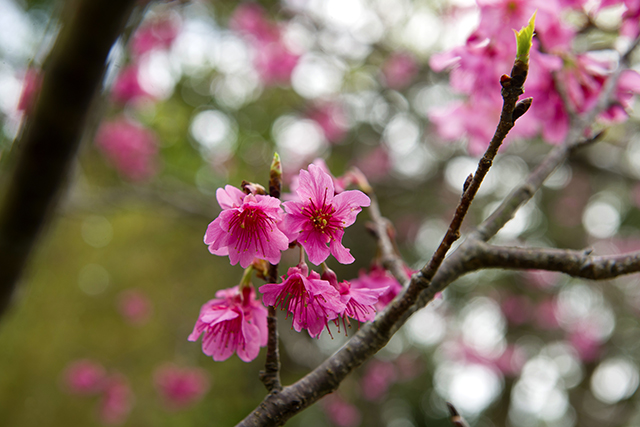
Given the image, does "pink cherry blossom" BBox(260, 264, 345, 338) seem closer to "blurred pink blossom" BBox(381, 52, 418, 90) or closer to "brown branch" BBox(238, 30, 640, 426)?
"brown branch" BBox(238, 30, 640, 426)

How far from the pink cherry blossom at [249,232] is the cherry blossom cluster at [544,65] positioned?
69 centimetres

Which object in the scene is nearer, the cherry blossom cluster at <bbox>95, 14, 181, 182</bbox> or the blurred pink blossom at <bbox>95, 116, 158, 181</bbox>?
the cherry blossom cluster at <bbox>95, 14, 181, 182</bbox>

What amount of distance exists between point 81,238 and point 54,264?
0.58 metres

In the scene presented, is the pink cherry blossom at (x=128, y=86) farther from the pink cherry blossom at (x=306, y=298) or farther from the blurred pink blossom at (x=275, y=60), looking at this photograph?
the pink cherry blossom at (x=306, y=298)

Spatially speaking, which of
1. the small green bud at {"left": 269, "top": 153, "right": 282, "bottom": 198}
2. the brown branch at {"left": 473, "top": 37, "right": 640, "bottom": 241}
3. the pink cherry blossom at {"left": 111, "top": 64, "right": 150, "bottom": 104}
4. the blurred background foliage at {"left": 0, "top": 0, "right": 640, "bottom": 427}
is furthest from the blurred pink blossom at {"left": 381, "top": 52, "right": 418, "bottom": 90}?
the small green bud at {"left": 269, "top": 153, "right": 282, "bottom": 198}

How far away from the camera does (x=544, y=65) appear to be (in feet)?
3.41

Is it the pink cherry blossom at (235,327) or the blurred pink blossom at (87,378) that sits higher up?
the pink cherry blossom at (235,327)

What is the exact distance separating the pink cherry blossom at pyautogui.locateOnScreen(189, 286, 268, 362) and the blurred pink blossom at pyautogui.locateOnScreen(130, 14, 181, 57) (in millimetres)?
3755

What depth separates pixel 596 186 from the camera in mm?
5906

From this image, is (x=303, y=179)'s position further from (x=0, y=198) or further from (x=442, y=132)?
(x=0, y=198)

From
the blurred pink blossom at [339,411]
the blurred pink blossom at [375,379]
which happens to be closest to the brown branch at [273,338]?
the blurred pink blossom at [339,411]

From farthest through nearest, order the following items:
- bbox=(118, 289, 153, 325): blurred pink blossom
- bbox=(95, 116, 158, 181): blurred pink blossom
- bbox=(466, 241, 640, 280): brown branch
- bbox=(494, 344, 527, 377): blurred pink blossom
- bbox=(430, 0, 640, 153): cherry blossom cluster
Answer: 1. bbox=(494, 344, 527, 377): blurred pink blossom
2. bbox=(118, 289, 153, 325): blurred pink blossom
3. bbox=(95, 116, 158, 181): blurred pink blossom
4. bbox=(430, 0, 640, 153): cherry blossom cluster
5. bbox=(466, 241, 640, 280): brown branch

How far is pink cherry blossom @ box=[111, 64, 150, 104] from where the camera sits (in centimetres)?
354

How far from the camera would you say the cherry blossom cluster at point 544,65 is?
104cm
